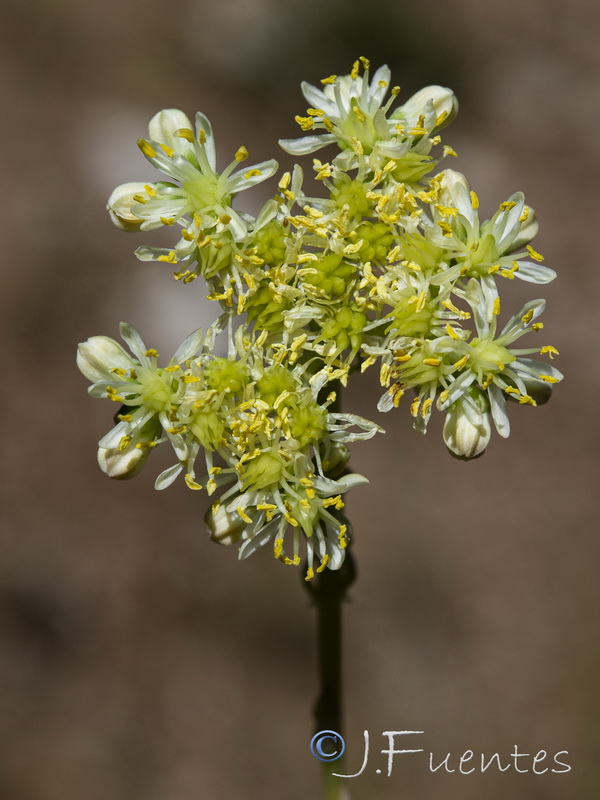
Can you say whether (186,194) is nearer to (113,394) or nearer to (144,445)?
(113,394)

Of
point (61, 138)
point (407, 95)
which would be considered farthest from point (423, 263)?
point (61, 138)

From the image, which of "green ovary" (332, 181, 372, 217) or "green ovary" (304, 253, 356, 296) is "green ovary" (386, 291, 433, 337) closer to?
"green ovary" (304, 253, 356, 296)

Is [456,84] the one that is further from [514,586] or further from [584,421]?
[514,586]

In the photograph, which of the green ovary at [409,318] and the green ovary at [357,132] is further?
the green ovary at [357,132]

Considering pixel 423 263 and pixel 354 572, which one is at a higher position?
pixel 423 263

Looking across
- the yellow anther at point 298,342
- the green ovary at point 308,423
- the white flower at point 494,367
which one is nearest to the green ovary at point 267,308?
the yellow anther at point 298,342

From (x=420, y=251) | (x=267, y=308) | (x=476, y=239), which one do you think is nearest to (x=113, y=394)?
(x=267, y=308)

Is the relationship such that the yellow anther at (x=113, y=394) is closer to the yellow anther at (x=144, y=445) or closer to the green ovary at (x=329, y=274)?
the yellow anther at (x=144, y=445)
